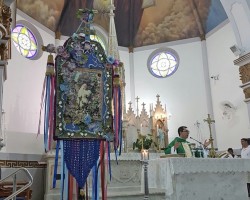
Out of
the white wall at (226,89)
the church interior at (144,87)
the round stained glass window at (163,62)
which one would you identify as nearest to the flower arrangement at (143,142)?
the church interior at (144,87)

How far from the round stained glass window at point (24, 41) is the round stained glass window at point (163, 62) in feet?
18.3

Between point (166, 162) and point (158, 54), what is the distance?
9.72 metres

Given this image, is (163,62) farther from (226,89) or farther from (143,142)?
(143,142)

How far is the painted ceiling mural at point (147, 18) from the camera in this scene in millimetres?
13133

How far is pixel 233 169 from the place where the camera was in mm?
6160

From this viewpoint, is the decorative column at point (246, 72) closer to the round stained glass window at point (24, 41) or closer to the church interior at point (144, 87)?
the church interior at point (144, 87)

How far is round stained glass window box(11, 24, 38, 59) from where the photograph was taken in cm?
1099

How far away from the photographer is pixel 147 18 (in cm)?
1522

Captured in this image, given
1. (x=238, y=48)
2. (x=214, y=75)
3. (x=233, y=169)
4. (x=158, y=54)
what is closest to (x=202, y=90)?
(x=214, y=75)

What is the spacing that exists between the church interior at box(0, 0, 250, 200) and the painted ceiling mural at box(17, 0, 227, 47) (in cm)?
5

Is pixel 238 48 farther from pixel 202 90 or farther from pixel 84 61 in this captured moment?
pixel 84 61

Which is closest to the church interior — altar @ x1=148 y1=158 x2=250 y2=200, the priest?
altar @ x1=148 y1=158 x2=250 y2=200

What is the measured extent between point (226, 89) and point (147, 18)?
540 cm

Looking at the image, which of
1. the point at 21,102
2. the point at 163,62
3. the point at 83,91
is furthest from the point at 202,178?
→ the point at 163,62
